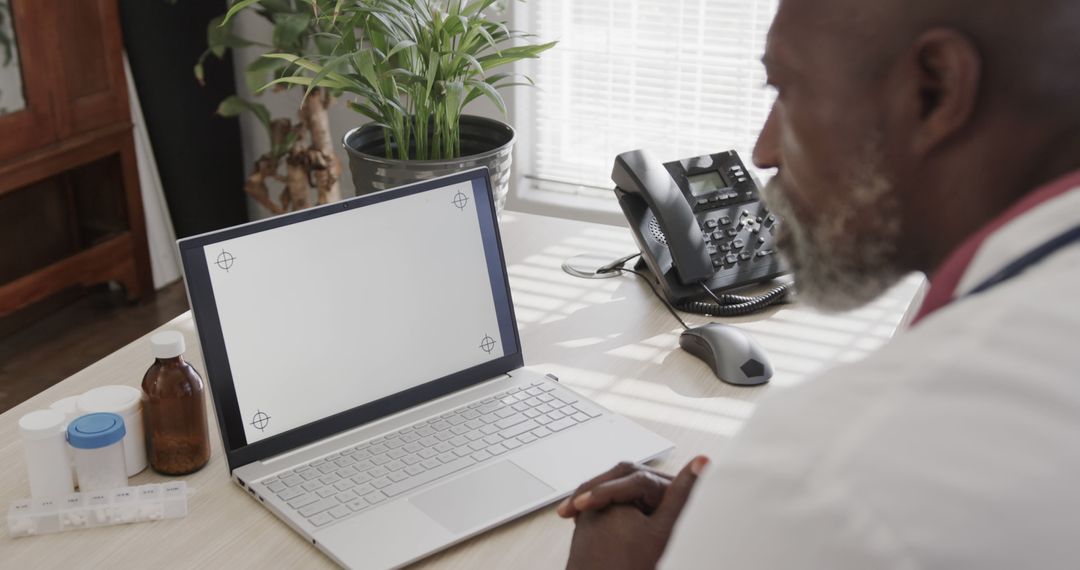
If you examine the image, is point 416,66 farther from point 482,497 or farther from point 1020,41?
point 1020,41

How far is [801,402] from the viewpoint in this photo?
1.69ft

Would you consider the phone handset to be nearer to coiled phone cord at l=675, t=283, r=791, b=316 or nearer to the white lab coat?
coiled phone cord at l=675, t=283, r=791, b=316

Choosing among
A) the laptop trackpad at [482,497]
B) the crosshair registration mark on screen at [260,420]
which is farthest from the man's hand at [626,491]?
the crosshair registration mark on screen at [260,420]

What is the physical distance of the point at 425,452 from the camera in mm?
1188

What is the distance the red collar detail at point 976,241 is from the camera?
0.55 metres

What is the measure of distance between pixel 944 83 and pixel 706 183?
1078 mm

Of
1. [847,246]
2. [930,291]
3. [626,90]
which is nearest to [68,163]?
[626,90]

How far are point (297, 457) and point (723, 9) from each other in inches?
77.1

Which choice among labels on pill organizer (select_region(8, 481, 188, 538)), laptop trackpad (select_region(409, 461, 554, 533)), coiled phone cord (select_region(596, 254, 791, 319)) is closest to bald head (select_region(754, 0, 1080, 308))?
laptop trackpad (select_region(409, 461, 554, 533))

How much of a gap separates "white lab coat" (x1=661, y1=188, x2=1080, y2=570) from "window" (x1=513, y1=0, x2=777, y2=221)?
2.35m

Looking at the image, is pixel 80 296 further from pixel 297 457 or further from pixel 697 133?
pixel 297 457

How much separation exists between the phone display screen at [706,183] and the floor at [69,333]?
1830 millimetres

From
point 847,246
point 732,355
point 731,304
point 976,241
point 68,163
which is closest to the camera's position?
point 976,241

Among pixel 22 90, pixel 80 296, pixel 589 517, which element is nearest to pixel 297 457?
pixel 589 517
